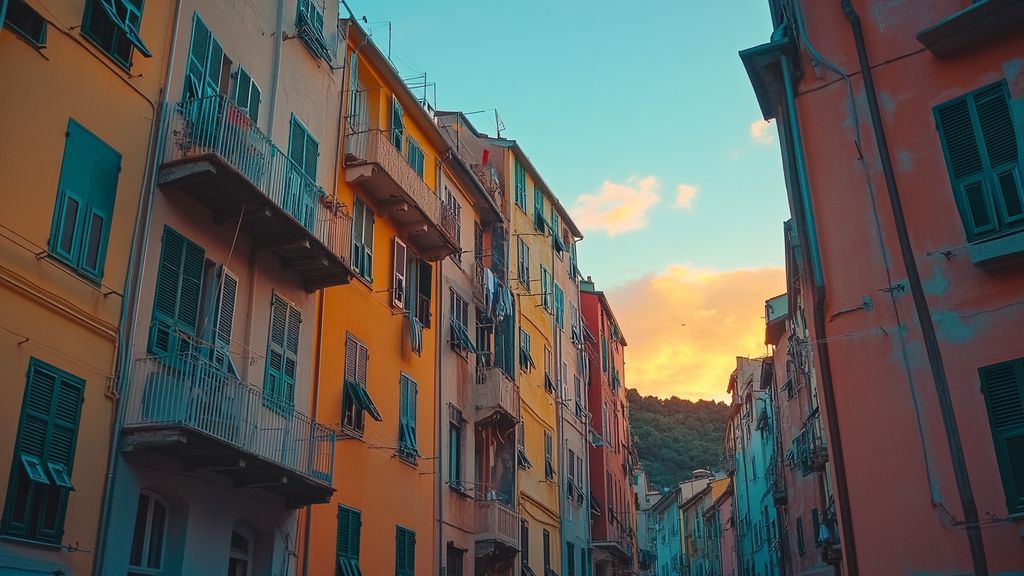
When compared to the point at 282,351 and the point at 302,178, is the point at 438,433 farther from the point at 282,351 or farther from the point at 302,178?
the point at 302,178

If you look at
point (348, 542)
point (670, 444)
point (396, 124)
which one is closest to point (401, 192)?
point (396, 124)

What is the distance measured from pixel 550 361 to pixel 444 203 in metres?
12.3

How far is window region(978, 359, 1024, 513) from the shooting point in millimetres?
12492

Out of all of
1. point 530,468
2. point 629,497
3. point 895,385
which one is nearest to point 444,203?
point 530,468

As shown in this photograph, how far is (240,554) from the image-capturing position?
16.8m

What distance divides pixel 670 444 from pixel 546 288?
200 ft

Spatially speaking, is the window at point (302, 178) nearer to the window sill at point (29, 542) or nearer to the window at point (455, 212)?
the window at point (455, 212)

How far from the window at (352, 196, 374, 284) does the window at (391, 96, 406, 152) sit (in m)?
2.37

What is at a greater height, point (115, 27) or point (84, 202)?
point (115, 27)

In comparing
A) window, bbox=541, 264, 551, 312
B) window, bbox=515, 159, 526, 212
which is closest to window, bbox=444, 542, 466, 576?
window, bbox=541, 264, 551, 312

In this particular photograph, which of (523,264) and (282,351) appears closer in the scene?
(282,351)

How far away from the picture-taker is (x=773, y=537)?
4872cm

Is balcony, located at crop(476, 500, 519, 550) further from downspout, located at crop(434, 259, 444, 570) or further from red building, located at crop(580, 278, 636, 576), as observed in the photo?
red building, located at crop(580, 278, 636, 576)

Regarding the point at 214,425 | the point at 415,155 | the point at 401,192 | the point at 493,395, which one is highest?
the point at 415,155
